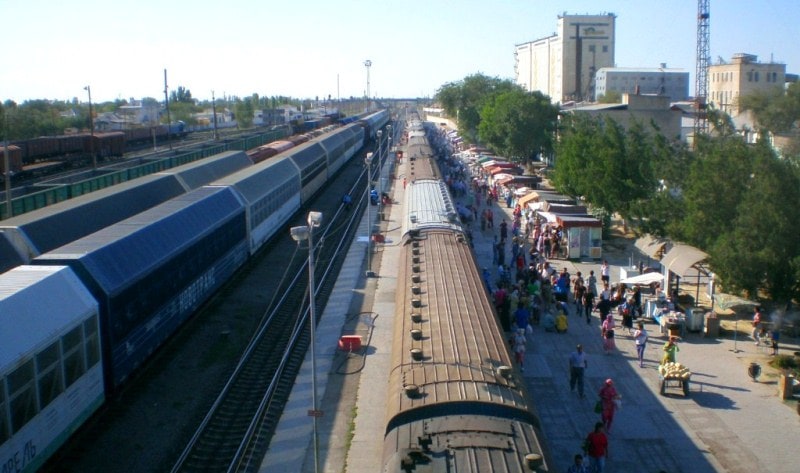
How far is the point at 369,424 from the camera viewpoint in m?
14.7

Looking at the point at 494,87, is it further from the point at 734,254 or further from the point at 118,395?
the point at 118,395

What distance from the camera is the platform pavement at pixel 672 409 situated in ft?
43.7

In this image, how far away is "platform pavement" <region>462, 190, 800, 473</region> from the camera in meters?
13.3

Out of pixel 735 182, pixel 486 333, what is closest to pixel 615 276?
pixel 735 182

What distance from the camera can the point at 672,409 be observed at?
50.8ft

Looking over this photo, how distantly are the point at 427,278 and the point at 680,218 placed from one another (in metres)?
12.1

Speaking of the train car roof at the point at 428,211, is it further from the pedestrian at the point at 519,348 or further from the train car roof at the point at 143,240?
the train car roof at the point at 143,240

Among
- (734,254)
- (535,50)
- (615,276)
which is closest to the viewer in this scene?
(734,254)

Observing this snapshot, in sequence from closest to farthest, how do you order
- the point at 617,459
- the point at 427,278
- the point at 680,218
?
the point at 617,459
the point at 427,278
the point at 680,218

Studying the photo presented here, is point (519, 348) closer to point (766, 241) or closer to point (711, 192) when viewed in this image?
point (766, 241)

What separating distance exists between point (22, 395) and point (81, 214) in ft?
35.4

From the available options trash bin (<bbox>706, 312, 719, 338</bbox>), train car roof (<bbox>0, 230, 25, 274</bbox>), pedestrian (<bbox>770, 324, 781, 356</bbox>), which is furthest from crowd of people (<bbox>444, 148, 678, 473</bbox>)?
train car roof (<bbox>0, 230, 25, 274</bbox>)

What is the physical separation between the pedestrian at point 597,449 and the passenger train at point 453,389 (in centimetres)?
221

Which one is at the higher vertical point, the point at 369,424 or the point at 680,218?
the point at 680,218
